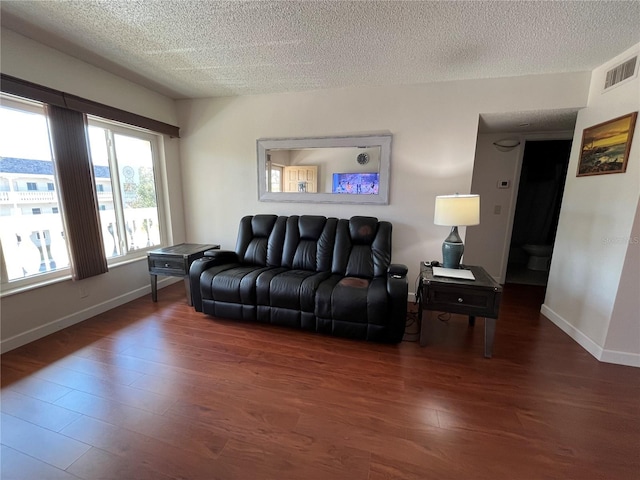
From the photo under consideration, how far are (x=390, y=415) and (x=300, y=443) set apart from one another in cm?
53

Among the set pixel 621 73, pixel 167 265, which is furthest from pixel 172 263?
pixel 621 73

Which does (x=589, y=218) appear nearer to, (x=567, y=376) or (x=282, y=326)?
(x=567, y=376)

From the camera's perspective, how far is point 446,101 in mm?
2680

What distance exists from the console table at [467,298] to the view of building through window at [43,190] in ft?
10.6

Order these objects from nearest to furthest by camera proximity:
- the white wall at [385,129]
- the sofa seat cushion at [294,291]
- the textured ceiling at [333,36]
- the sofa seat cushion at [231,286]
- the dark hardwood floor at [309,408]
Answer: the dark hardwood floor at [309,408] → the textured ceiling at [333,36] → the sofa seat cushion at [294,291] → the sofa seat cushion at [231,286] → the white wall at [385,129]

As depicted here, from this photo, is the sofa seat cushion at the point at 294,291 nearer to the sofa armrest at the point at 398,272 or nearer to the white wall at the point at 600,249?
the sofa armrest at the point at 398,272

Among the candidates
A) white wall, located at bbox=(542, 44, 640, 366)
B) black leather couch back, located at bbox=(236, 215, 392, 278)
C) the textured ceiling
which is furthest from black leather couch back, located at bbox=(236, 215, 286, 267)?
white wall, located at bbox=(542, 44, 640, 366)

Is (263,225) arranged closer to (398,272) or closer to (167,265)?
(167,265)

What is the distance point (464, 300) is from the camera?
79.0 inches

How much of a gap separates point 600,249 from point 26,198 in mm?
4694

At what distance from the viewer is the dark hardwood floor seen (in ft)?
4.03

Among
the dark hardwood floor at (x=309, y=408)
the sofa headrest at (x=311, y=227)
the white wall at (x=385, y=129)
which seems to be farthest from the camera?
the sofa headrest at (x=311, y=227)

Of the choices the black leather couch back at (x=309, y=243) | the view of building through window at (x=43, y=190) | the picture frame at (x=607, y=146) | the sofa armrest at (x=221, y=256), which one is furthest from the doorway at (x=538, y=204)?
the view of building through window at (x=43, y=190)

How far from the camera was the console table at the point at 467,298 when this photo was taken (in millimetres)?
1952
